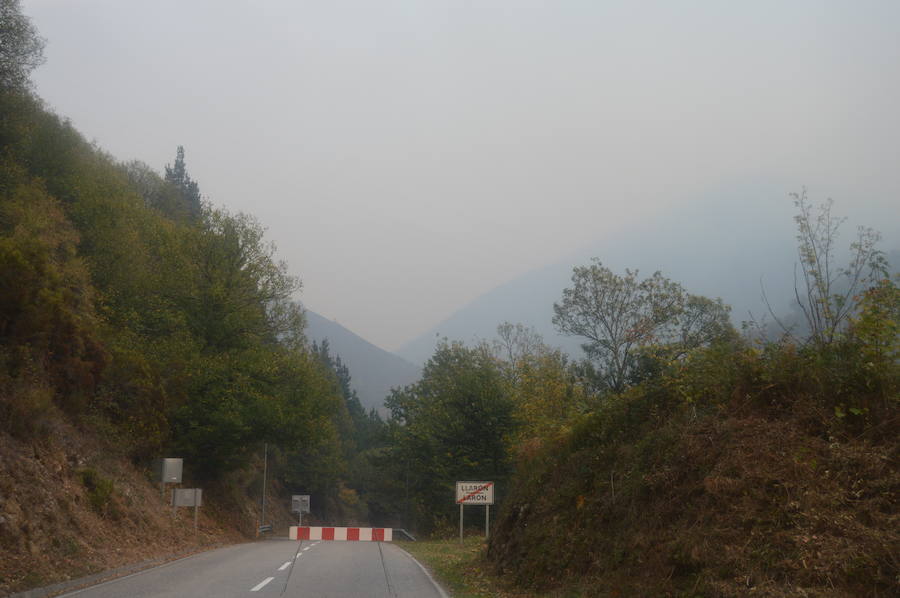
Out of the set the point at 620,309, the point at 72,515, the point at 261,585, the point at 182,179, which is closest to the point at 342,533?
the point at 72,515

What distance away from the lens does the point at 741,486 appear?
318 inches

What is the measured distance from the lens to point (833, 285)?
36.6 feet

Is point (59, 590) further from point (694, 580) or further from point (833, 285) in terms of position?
point (833, 285)

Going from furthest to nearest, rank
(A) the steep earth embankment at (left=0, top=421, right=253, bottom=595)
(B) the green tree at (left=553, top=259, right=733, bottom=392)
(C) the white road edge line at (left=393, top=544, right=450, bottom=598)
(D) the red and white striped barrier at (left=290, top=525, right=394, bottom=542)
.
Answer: (B) the green tree at (left=553, top=259, right=733, bottom=392)
(D) the red and white striped barrier at (left=290, top=525, right=394, bottom=542)
(A) the steep earth embankment at (left=0, top=421, right=253, bottom=595)
(C) the white road edge line at (left=393, top=544, right=450, bottom=598)

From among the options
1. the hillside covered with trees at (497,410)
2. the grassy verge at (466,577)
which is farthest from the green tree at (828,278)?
the grassy verge at (466,577)

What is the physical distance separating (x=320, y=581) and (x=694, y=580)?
805 cm

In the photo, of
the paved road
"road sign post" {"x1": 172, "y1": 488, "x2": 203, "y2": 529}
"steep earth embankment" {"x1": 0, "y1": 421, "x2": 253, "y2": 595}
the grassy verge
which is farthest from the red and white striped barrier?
the paved road

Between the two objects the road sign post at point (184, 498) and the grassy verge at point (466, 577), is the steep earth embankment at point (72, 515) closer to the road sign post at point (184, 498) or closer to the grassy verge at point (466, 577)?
the road sign post at point (184, 498)

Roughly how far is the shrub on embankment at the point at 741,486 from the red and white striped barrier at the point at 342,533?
1617cm

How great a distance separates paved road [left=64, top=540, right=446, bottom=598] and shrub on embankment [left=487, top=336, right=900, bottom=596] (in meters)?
2.94

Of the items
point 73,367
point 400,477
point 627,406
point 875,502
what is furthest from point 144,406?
point 400,477

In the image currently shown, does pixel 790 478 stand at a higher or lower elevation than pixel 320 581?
higher

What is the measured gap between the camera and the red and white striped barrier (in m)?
26.9

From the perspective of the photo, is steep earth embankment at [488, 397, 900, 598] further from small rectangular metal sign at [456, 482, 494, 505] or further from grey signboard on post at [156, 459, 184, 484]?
grey signboard on post at [156, 459, 184, 484]
